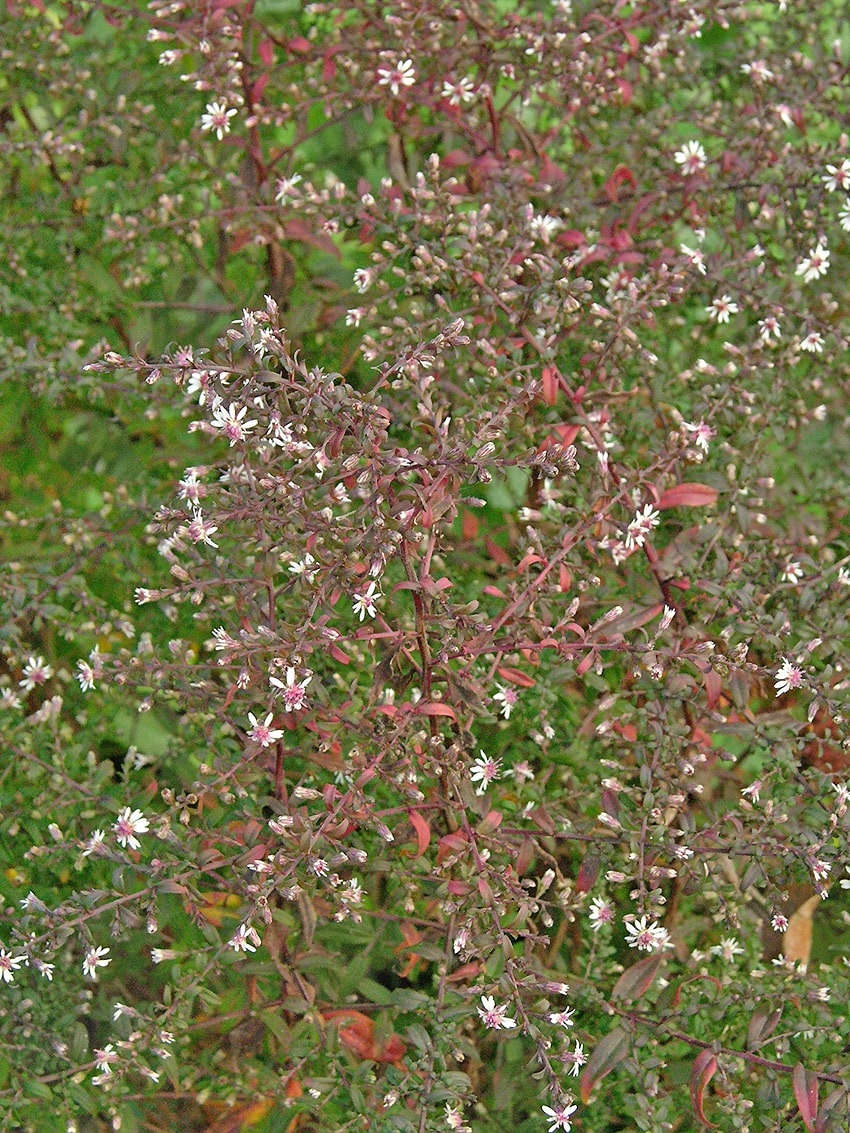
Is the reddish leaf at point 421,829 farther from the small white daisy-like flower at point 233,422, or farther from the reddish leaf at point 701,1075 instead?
the small white daisy-like flower at point 233,422

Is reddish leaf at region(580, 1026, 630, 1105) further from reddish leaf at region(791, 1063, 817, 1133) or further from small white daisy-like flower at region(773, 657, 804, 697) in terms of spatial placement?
small white daisy-like flower at region(773, 657, 804, 697)

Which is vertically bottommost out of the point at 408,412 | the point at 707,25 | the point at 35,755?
the point at 35,755

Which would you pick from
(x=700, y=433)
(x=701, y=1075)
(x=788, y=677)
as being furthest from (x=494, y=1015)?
(x=700, y=433)

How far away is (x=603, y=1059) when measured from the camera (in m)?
2.18

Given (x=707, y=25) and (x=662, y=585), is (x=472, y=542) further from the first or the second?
(x=707, y=25)

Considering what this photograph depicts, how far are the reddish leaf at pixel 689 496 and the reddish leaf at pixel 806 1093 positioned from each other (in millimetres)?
1087

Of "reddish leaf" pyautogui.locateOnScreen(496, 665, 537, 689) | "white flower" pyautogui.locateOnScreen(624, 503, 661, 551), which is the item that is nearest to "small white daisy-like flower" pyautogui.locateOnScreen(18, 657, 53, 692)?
"reddish leaf" pyautogui.locateOnScreen(496, 665, 537, 689)

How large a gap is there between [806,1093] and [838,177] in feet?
6.35

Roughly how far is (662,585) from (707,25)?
7.01 ft

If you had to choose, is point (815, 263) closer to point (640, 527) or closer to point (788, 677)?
point (640, 527)

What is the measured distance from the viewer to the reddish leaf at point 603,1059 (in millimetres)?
2164

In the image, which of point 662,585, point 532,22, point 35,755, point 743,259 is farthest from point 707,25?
point 35,755

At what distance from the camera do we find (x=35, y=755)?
255cm

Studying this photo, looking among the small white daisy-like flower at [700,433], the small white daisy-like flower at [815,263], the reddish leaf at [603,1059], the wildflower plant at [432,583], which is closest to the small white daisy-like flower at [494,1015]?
the wildflower plant at [432,583]
